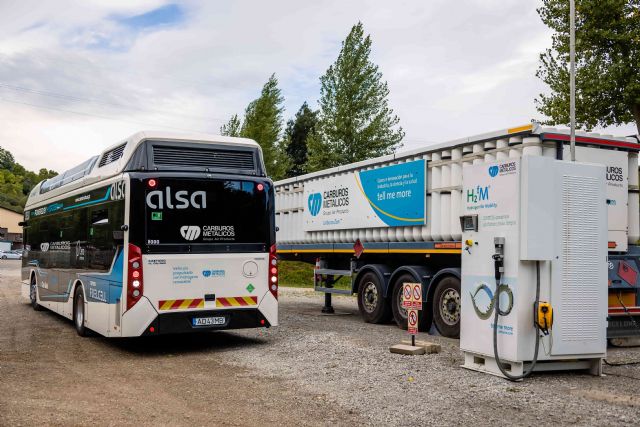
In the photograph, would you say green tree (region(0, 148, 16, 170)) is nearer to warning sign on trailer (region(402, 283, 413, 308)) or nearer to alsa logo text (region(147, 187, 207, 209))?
alsa logo text (region(147, 187, 207, 209))

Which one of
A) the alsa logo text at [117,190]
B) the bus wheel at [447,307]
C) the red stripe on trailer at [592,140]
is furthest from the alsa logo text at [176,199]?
the red stripe on trailer at [592,140]

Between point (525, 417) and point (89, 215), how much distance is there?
27.8 ft

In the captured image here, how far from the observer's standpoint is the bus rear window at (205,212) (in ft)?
33.9

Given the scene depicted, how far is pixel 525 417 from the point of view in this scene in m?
6.64

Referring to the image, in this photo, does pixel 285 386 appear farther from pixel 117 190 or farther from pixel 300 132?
pixel 300 132

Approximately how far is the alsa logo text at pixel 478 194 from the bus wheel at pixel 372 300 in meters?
5.74

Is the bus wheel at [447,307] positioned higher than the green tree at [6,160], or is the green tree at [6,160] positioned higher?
the green tree at [6,160]

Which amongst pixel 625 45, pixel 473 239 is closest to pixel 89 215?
pixel 473 239

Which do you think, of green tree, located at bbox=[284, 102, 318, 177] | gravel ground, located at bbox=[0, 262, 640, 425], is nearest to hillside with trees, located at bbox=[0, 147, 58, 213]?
green tree, located at bbox=[284, 102, 318, 177]

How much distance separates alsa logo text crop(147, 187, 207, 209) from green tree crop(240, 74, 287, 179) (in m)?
32.3

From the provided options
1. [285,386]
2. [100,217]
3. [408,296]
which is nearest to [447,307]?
[408,296]

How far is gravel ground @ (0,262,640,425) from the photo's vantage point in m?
6.72

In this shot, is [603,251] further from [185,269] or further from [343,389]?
[185,269]

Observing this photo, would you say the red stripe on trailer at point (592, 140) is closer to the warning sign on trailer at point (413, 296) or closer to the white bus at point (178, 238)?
the warning sign on trailer at point (413, 296)
